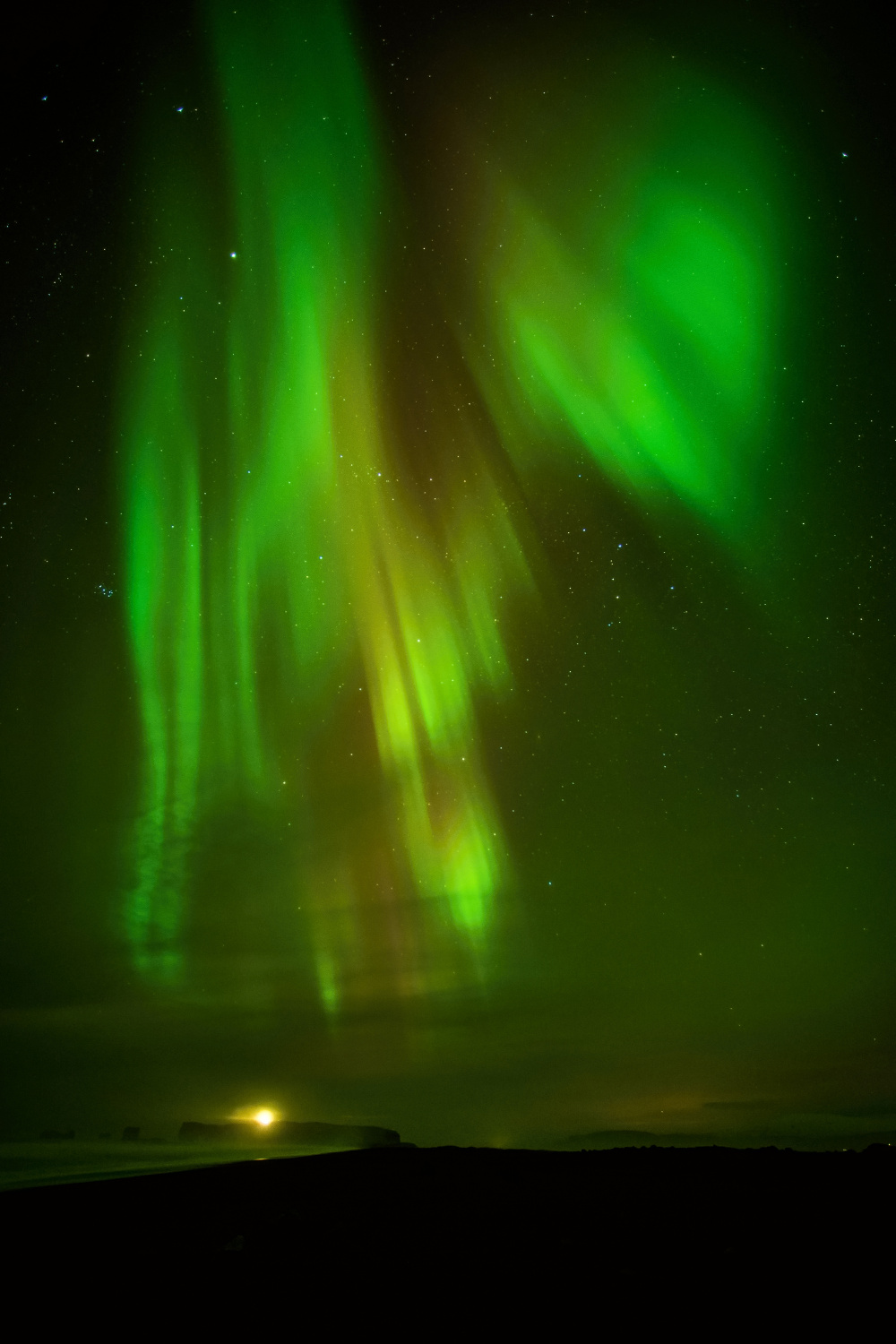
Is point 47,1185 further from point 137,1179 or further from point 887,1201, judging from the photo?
point 887,1201

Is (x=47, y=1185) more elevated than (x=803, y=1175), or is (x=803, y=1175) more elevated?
(x=47, y=1185)

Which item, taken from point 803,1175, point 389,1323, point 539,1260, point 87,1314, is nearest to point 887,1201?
point 803,1175

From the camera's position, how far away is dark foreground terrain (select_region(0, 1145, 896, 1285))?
4.24 meters

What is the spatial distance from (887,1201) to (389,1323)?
298cm

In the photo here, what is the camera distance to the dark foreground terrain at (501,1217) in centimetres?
424

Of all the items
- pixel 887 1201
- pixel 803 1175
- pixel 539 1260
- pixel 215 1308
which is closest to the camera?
pixel 215 1308

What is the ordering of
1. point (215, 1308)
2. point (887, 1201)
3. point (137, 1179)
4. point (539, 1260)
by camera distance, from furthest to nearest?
point (137, 1179) → point (887, 1201) → point (539, 1260) → point (215, 1308)

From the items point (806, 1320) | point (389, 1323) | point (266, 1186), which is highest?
point (266, 1186)

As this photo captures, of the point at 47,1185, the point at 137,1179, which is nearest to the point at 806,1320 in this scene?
the point at 137,1179

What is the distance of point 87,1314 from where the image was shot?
3.76 meters

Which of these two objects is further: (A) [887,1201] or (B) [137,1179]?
(B) [137,1179]

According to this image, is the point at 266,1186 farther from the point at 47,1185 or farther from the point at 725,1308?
the point at 725,1308

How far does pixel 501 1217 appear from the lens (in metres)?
4.98

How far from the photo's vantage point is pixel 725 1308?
12.1 ft
